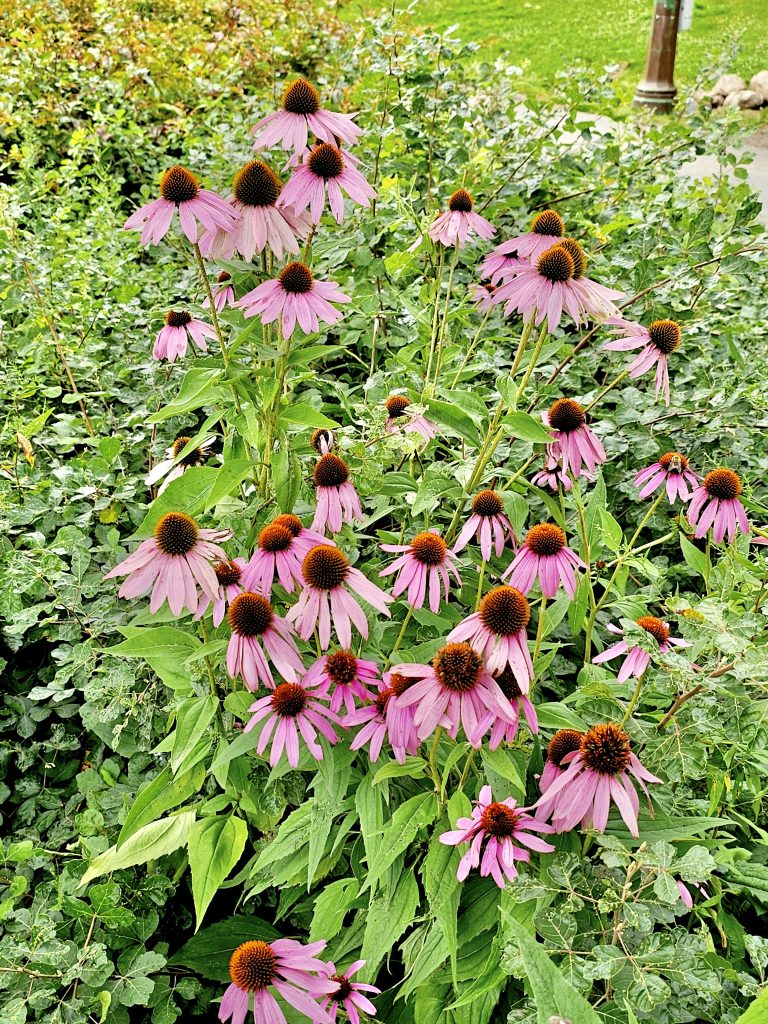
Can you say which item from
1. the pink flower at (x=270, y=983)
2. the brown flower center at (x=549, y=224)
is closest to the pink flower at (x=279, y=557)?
the pink flower at (x=270, y=983)

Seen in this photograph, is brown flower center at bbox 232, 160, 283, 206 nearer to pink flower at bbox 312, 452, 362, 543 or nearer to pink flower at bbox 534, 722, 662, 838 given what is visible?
pink flower at bbox 312, 452, 362, 543

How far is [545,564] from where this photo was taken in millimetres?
1107

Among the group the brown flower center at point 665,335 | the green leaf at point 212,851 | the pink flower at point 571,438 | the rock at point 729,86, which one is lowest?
the rock at point 729,86

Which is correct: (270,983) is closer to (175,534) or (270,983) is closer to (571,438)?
(175,534)

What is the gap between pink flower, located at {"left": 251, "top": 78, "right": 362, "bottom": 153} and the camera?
1.17m

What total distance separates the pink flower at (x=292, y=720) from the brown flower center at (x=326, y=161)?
675 mm

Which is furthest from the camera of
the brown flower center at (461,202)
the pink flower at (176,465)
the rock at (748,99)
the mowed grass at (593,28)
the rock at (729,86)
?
the mowed grass at (593,28)

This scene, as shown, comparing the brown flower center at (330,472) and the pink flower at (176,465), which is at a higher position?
the brown flower center at (330,472)

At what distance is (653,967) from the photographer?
0.89 metres

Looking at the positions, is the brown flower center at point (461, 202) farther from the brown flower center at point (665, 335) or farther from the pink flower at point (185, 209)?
the pink flower at point (185, 209)

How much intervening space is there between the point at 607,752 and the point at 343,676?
339 millimetres

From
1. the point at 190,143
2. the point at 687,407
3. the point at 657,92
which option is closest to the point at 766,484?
the point at 687,407

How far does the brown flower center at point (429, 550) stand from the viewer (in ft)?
3.77

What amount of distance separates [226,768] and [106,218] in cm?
197
